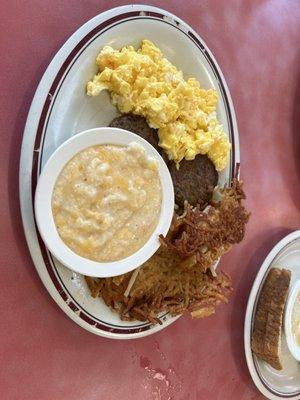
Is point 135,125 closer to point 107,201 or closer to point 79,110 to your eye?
point 79,110

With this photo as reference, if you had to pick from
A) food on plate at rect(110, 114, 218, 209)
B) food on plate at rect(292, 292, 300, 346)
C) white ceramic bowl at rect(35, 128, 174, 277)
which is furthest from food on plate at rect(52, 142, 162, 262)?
food on plate at rect(292, 292, 300, 346)

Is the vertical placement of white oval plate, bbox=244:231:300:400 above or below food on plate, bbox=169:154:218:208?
below

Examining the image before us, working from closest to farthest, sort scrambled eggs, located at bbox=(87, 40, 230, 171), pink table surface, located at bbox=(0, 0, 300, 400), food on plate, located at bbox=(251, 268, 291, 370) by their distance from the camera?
pink table surface, located at bbox=(0, 0, 300, 400), scrambled eggs, located at bbox=(87, 40, 230, 171), food on plate, located at bbox=(251, 268, 291, 370)

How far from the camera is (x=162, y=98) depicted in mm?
2078

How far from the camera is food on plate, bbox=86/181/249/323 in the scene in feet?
7.02

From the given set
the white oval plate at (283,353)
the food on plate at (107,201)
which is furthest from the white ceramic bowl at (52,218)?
the white oval plate at (283,353)

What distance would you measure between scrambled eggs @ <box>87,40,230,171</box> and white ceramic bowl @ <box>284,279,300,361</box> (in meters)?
0.96

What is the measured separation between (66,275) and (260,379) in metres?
1.47

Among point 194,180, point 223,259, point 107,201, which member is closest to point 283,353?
point 223,259

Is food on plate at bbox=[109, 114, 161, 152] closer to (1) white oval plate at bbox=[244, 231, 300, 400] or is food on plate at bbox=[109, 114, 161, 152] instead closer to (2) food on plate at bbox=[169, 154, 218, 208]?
(2) food on plate at bbox=[169, 154, 218, 208]

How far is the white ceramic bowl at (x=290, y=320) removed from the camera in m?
2.76

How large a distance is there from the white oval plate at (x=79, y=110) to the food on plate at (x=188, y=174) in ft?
0.40

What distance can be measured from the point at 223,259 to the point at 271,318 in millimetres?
414

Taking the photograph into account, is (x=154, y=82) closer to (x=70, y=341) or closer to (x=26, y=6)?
(x=26, y=6)
